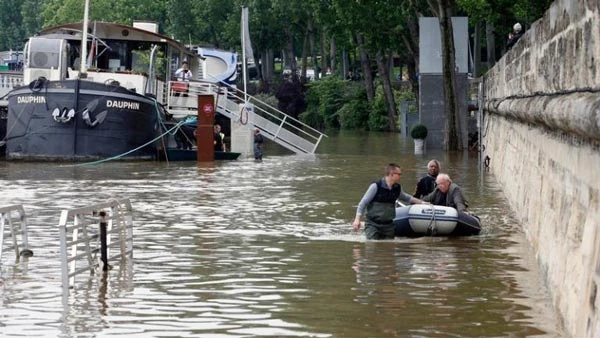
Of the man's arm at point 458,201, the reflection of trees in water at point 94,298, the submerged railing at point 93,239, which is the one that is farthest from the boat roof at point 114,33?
the reflection of trees in water at point 94,298

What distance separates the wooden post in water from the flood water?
1504cm

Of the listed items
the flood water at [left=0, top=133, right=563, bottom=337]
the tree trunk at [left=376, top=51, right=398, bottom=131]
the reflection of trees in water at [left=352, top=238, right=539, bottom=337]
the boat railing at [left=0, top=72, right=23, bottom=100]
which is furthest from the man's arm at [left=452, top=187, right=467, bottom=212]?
the tree trunk at [left=376, top=51, right=398, bottom=131]

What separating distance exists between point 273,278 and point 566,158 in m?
4.29

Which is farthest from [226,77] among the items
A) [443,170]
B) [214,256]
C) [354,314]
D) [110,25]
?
[354,314]

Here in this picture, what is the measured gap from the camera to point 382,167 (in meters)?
41.8

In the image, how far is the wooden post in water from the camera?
149 ft

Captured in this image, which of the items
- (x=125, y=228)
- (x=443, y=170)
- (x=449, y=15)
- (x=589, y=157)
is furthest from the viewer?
(x=449, y=15)

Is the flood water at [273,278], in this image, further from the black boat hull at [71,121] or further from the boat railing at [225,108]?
the boat railing at [225,108]

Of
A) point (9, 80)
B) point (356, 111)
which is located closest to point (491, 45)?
point (9, 80)

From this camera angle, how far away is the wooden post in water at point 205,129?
1793 inches

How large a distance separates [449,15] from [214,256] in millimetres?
33240

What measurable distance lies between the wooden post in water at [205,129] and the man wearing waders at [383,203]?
83.5ft

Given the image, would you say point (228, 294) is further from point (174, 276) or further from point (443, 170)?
point (443, 170)

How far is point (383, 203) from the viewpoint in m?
19.8
